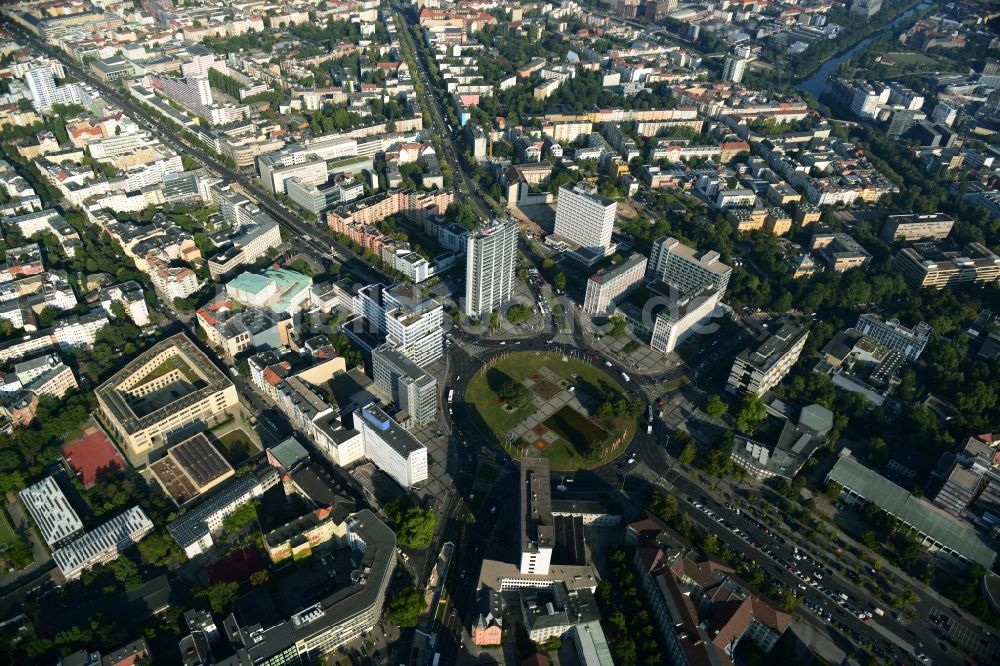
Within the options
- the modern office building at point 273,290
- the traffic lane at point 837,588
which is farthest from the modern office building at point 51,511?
the traffic lane at point 837,588

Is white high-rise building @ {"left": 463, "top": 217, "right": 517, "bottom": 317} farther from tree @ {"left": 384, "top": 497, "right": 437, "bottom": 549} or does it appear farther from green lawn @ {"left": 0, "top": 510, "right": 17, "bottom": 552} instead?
green lawn @ {"left": 0, "top": 510, "right": 17, "bottom": 552}

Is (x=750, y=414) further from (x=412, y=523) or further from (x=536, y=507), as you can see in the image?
(x=412, y=523)

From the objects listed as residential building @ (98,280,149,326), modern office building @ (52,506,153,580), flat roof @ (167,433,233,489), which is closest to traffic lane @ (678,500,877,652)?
flat roof @ (167,433,233,489)

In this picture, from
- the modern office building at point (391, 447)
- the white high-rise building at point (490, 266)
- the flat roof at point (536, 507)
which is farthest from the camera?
the white high-rise building at point (490, 266)

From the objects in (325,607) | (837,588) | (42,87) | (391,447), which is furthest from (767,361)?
(42,87)

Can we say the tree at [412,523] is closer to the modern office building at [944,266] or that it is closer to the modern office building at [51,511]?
the modern office building at [51,511]

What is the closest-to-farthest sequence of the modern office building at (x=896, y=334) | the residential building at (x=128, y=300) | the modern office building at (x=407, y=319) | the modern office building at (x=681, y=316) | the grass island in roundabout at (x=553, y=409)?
the grass island in roundabout at (x=553, y=409) < the modern office building at (x=407, y=319) < the modern office building at (x=681, y=316) < the residential building at (x=128, y=300) < the modern office building at (x=896, y=334)
